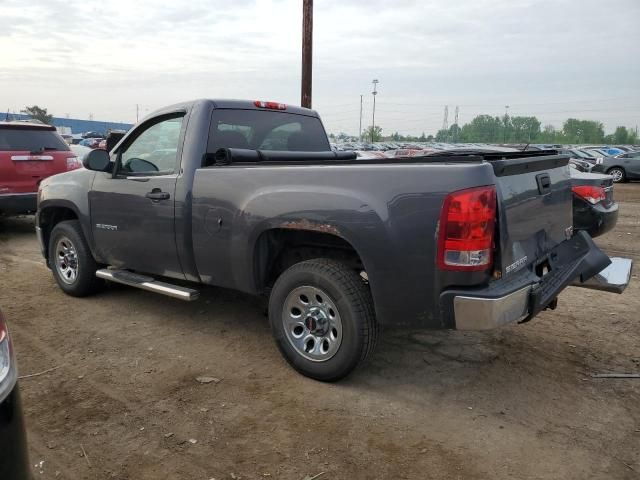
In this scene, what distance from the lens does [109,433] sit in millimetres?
2969

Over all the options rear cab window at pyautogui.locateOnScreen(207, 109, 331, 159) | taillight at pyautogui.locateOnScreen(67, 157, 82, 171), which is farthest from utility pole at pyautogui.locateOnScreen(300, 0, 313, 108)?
rear cab window at pyautogui.locateOnScreen(207, 109, 331, 159)

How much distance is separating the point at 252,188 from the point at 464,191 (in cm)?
149

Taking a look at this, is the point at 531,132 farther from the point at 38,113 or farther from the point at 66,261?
the point at 66,261

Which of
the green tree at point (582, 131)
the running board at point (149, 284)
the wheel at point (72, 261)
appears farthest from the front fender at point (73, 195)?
the green tree at point (582, 131)

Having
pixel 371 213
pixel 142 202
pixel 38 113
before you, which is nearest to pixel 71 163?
pixel 142 202

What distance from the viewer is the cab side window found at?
431 cm

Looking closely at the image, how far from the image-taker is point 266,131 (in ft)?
15.4

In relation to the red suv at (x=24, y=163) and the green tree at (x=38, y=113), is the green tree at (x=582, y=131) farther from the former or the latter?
the red suv at (x=24, y=163)

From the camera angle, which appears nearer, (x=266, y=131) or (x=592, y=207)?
(x=266, y=131)

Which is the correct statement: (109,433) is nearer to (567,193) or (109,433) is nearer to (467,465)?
(467,465)

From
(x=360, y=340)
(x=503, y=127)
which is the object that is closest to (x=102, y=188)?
(x=360, y=340)

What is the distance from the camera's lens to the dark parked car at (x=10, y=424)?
1667mm

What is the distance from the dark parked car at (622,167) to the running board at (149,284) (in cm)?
2154

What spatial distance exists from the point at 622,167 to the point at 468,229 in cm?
2195
